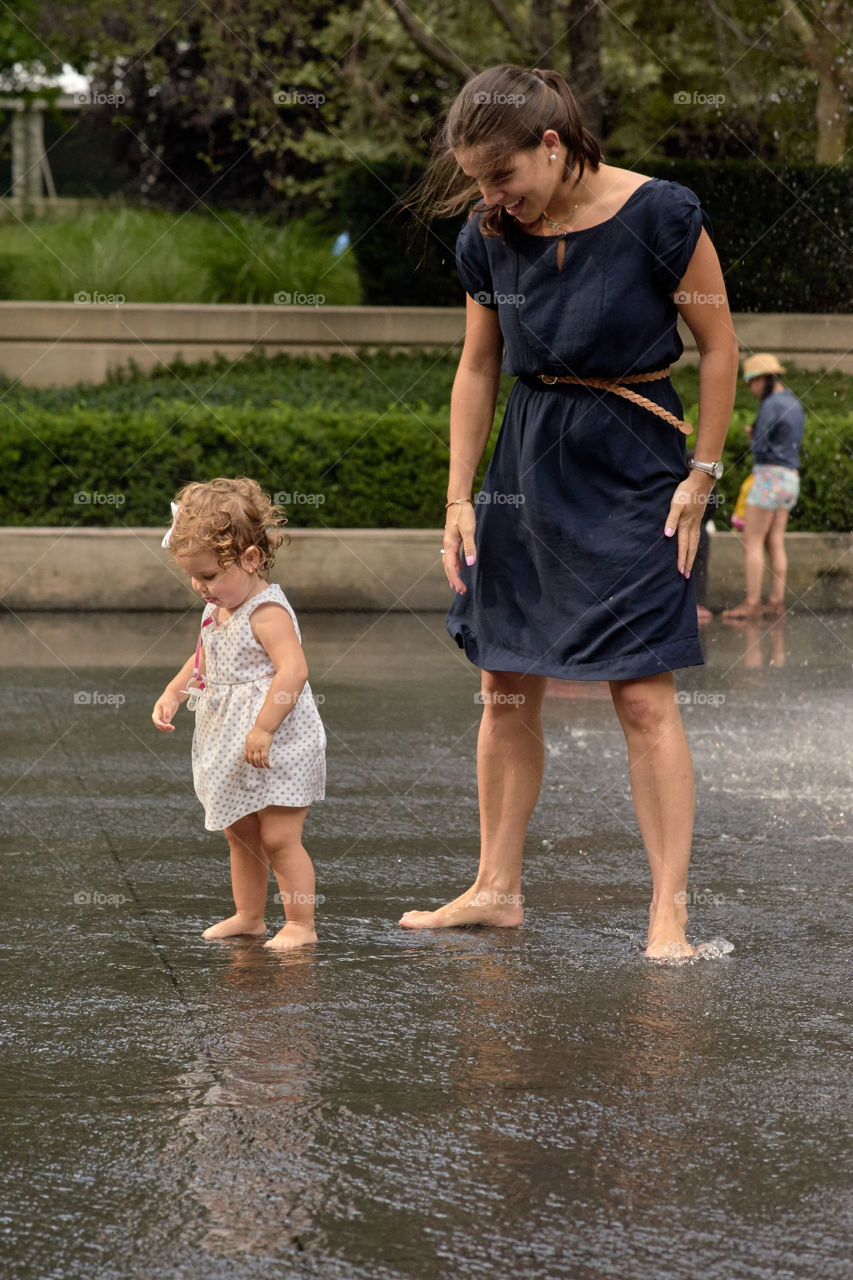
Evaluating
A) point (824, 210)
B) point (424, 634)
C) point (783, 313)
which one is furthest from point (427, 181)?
point (824, 210)

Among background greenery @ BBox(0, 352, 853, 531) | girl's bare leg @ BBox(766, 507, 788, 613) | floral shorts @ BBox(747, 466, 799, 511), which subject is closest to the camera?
floral shorts @ BBox(747, 466, 799, 511)

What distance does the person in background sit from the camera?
10.6 metres

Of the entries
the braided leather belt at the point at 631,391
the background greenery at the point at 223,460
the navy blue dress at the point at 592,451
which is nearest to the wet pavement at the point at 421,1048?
the navy blue dress at the point at 592,451

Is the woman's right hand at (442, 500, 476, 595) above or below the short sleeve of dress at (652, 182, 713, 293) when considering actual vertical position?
below

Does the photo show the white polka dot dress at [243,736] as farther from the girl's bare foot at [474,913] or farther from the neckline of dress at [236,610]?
the girl's bare foot at [474,913]

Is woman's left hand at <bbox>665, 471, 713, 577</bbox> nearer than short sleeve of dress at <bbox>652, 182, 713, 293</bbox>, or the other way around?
short sleeve of dress at <bbox>652, 182, 713, 293</bbox>

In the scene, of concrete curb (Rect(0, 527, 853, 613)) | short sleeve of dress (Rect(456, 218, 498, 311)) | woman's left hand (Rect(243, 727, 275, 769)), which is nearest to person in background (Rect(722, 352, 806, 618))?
concrete curb (Rect(0, 527, 853, 613))

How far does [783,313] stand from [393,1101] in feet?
47.8

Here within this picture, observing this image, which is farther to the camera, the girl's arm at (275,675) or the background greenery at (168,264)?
the background greenery at (168,264)

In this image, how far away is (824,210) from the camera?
17047mm

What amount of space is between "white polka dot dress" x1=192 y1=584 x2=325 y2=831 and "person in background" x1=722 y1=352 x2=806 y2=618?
23.5 ft

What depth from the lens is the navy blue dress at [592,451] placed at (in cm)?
361

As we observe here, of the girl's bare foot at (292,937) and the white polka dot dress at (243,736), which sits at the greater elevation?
the white polka dot dress at (243,736)

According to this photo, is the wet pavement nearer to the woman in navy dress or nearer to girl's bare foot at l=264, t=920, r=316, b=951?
girl's bare foot at l=264, t=920, r=316, b=951
